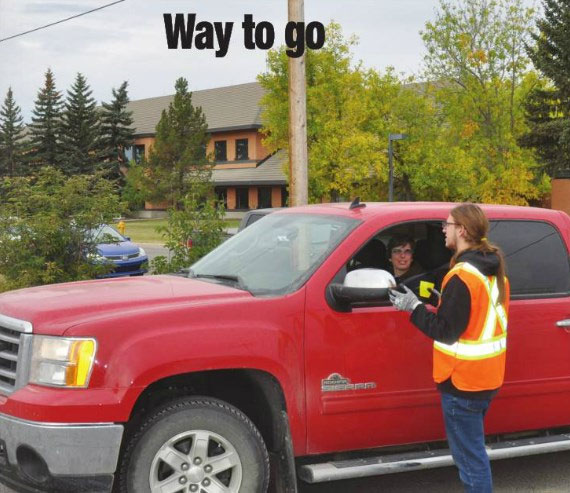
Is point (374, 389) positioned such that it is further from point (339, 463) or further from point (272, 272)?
point (272, 272)

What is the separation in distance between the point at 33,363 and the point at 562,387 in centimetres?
323

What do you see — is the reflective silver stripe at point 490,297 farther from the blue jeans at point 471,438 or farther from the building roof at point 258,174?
the building roof at point 258,174

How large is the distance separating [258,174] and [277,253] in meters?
58.7

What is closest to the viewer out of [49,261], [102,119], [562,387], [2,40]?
[562,387]

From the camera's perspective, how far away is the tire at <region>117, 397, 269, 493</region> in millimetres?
4180

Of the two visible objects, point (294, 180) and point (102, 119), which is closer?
point (294, 180)

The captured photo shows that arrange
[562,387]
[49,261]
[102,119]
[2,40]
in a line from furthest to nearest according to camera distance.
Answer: [102,119] → [2,40] → [49,261] → [562,387]

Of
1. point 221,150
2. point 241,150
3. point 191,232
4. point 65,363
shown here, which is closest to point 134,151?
point 221,150

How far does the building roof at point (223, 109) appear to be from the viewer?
6525 cm

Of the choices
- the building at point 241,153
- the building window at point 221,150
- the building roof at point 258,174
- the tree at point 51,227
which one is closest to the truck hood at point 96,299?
the tree at point 51,227

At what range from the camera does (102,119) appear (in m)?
76.6

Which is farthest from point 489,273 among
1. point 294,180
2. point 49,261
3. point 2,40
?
point 2,40

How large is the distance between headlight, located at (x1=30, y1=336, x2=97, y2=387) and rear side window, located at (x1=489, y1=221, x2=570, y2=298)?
2665 mm

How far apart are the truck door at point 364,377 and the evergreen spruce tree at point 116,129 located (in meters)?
71.4
